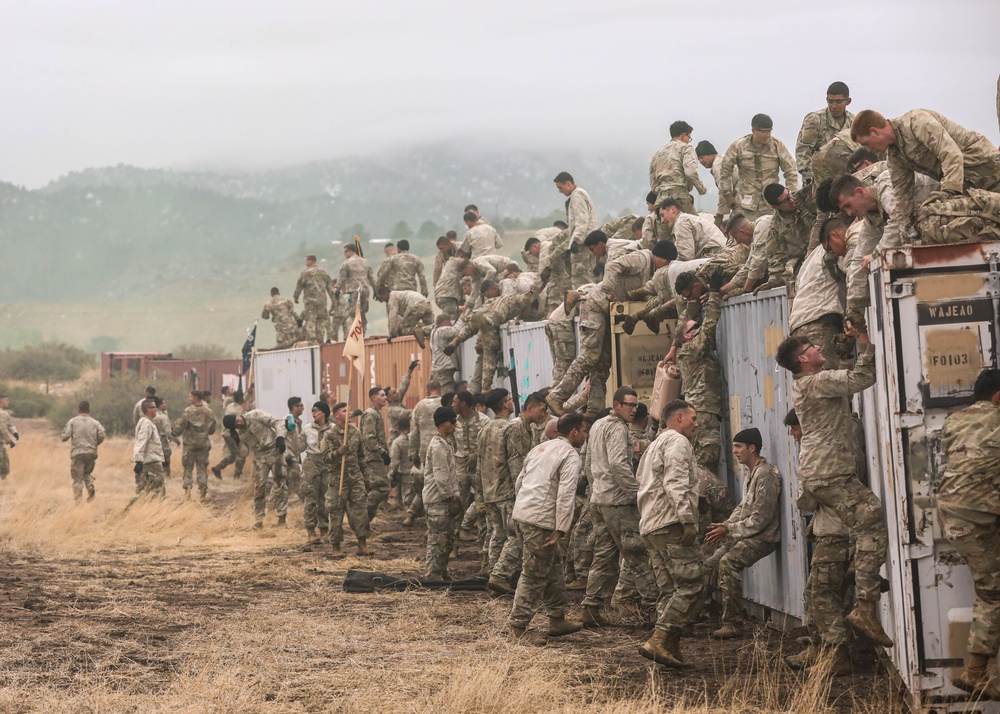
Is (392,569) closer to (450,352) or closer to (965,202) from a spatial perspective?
(450,352)

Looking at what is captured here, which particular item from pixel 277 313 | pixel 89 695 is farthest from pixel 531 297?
pixel 277 313

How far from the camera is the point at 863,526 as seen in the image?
24.1ft

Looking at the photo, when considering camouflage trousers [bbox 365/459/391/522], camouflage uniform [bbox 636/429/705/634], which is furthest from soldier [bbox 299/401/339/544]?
camouflage uniform [bbox 636/429/705/634]

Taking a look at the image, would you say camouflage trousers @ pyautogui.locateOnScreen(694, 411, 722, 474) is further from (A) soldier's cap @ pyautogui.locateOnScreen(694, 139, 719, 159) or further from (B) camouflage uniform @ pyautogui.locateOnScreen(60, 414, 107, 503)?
(B) camouflage uniform @ pyautogui.locateOnScreen(60, 414, 107, 503)

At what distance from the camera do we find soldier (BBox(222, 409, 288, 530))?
19375 millimetres

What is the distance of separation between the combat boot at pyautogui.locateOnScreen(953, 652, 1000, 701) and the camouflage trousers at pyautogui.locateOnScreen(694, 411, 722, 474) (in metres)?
4.44

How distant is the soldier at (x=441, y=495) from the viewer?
13320 millimetres

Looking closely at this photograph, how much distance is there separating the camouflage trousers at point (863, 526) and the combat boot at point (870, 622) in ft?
0.14

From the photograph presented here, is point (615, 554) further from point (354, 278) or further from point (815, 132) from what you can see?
point (354, 278)

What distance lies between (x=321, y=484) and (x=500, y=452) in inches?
225

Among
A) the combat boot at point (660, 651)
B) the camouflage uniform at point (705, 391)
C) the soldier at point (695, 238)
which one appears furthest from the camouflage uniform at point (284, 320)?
the combat boot at point (660, 651)

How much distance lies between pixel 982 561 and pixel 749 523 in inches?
125

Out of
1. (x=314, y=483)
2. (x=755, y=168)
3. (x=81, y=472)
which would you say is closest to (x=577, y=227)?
(x=755, y=168)

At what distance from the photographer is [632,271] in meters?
12.7
